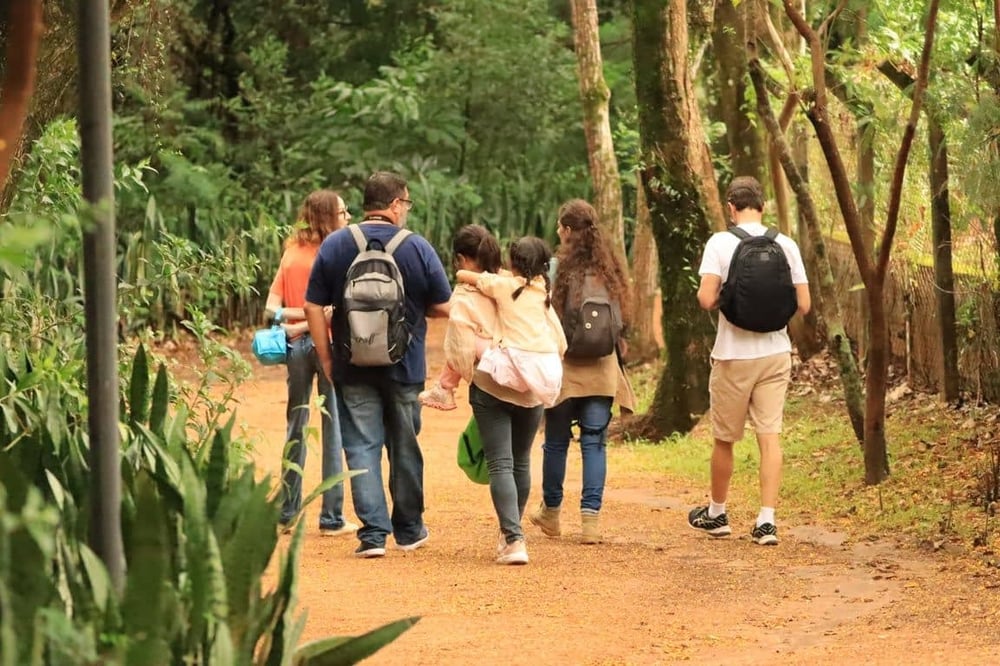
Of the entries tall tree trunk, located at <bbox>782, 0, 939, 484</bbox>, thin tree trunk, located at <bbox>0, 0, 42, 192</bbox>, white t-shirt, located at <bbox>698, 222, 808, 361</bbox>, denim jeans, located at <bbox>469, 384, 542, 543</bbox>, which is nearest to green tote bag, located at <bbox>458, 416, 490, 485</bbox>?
denim jeans, located at <bbox>469, 384, 542, 543</bbox>

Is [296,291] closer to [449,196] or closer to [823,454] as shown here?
[823,454]

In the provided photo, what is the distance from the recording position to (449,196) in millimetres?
24703

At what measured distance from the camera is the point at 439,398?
27.8ft

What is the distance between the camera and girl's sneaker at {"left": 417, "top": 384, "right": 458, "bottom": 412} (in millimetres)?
8381

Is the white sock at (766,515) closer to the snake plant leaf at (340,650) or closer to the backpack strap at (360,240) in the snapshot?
the backpack strap at (360,240)

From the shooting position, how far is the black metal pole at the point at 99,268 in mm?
3867

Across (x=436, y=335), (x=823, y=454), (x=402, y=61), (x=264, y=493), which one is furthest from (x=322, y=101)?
(x=264, y=493)

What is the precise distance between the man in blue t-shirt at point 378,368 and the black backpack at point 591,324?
76cm

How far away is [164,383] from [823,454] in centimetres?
741

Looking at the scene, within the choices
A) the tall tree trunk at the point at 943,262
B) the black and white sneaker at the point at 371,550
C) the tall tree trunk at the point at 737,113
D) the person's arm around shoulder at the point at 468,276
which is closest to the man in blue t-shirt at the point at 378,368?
the black and white sneaker at the point at 371,550

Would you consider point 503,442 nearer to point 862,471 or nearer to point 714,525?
point 714,525

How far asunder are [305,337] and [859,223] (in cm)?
350

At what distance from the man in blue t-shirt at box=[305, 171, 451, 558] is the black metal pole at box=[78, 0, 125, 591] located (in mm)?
4264

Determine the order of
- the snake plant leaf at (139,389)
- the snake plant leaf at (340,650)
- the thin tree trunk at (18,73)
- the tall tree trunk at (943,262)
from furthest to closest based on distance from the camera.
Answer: the tall tree trunk at (943,262), the snake plant leaf at (139,389), the snake plant leaf at (340,650), the thin tree trunk at (18,73)
